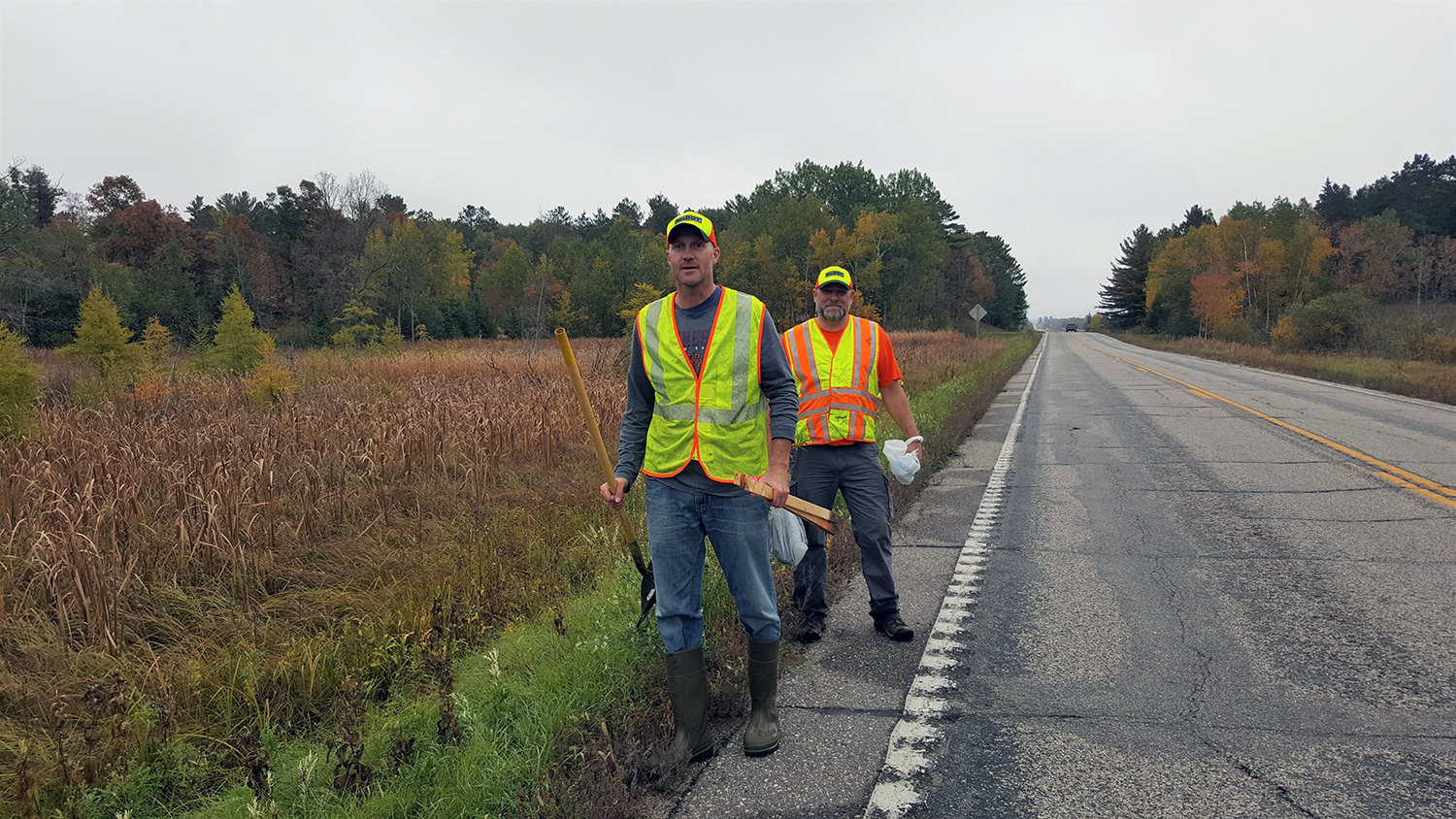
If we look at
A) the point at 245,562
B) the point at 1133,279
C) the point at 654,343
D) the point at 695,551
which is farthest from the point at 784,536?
the point at 1133,279

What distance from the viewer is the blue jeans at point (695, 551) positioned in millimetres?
3104

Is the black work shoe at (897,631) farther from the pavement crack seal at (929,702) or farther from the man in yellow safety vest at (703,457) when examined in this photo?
the man in yellow safety vest at (703,457)

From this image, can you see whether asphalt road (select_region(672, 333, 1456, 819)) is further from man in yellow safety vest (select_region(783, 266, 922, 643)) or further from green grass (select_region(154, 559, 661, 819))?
green grass (select_region(154, 559, 661, 819))

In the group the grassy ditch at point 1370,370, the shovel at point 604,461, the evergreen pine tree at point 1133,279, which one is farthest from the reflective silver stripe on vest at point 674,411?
the evergreen pine tree at point 1133,279

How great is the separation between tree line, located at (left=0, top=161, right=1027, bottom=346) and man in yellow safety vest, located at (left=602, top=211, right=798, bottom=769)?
25.6 metres

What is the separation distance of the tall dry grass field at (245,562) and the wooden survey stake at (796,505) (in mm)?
2121

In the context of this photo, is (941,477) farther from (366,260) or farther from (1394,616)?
(366,260)

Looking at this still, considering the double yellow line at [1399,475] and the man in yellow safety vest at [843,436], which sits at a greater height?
the man in yellow safety vest at [843,436]

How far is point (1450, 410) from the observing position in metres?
A: 13.1

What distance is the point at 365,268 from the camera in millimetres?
46875

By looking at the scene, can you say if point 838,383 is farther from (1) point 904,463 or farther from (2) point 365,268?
(2) point 365,268

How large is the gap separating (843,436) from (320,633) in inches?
119

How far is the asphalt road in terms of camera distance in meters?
2.74

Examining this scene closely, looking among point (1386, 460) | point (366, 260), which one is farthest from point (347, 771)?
point (366, 260)
